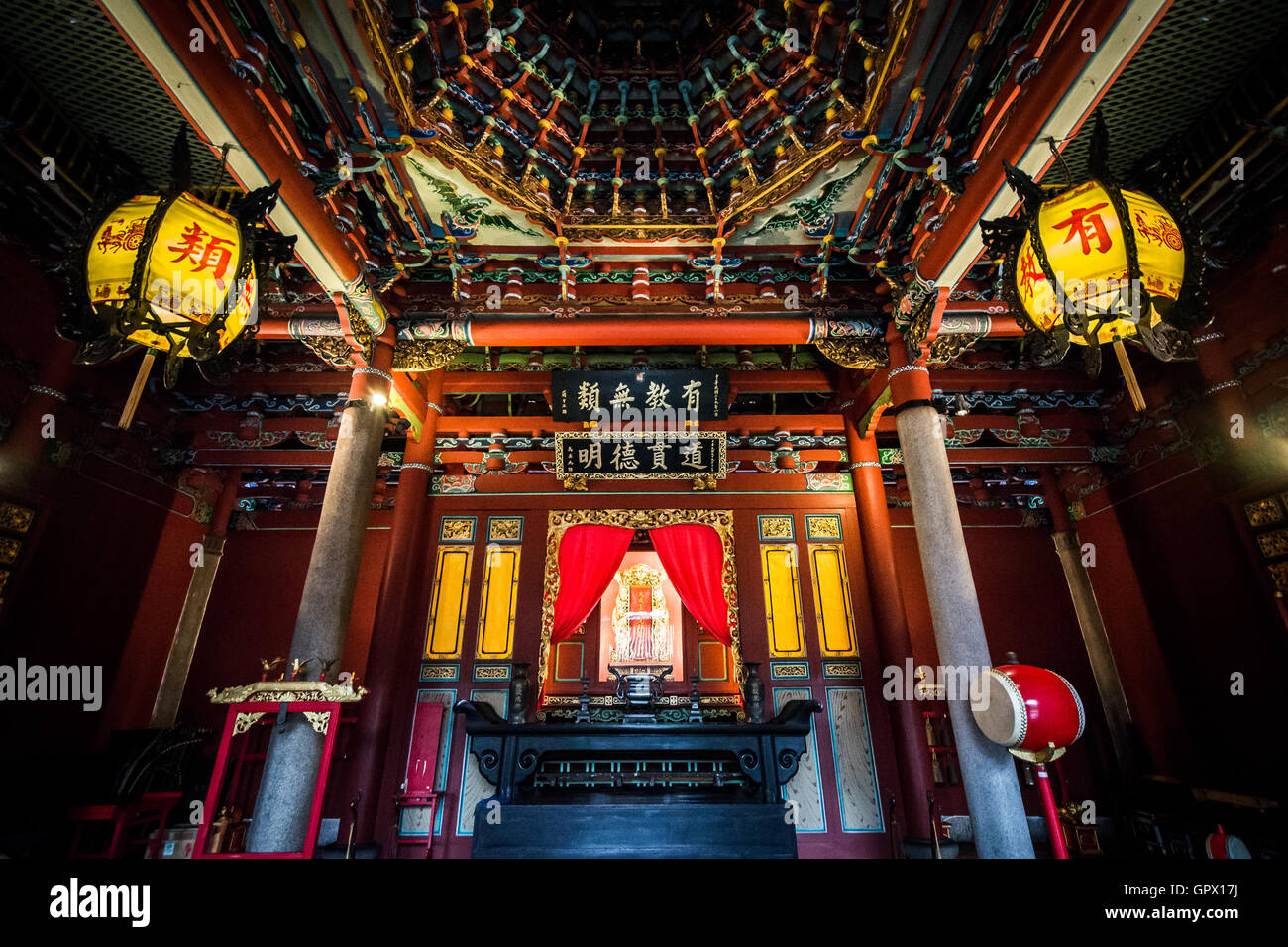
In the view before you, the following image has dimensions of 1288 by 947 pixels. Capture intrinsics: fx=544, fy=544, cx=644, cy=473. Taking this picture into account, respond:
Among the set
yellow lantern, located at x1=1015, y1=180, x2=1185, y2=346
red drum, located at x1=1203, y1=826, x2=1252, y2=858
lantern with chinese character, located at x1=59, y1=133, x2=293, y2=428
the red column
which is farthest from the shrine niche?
the red column

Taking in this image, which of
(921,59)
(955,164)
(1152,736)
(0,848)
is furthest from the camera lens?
(1152,736)

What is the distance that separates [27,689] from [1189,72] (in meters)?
11.1

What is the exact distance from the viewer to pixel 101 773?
18.7ft

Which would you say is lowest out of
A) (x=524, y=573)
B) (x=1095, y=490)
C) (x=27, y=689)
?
(x=27, y=689)

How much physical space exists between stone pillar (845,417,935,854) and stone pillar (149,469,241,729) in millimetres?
8792

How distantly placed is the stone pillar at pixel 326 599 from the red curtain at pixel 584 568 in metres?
2.63

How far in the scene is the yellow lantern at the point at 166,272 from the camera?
2.54 m

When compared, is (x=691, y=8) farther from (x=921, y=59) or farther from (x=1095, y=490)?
(x=1095, y=490)

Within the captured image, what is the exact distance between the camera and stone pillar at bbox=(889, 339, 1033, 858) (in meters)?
4.01

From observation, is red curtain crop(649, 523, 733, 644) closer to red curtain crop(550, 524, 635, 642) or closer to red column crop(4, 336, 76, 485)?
red curtain crop(550, 524, 635, 642)

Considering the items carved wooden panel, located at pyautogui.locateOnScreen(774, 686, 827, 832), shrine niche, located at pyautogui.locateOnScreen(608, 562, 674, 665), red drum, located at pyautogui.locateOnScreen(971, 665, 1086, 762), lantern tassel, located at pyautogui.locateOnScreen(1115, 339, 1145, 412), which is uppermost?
lantern tassel, located at pyautogui.locateOnScreen(1115, 339, 1145, 412)

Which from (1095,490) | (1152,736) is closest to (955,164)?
(1095,490)

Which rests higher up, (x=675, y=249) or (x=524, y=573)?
(x=675, y=249)

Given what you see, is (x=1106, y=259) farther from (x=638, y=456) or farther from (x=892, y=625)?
(x=638, y=456)
